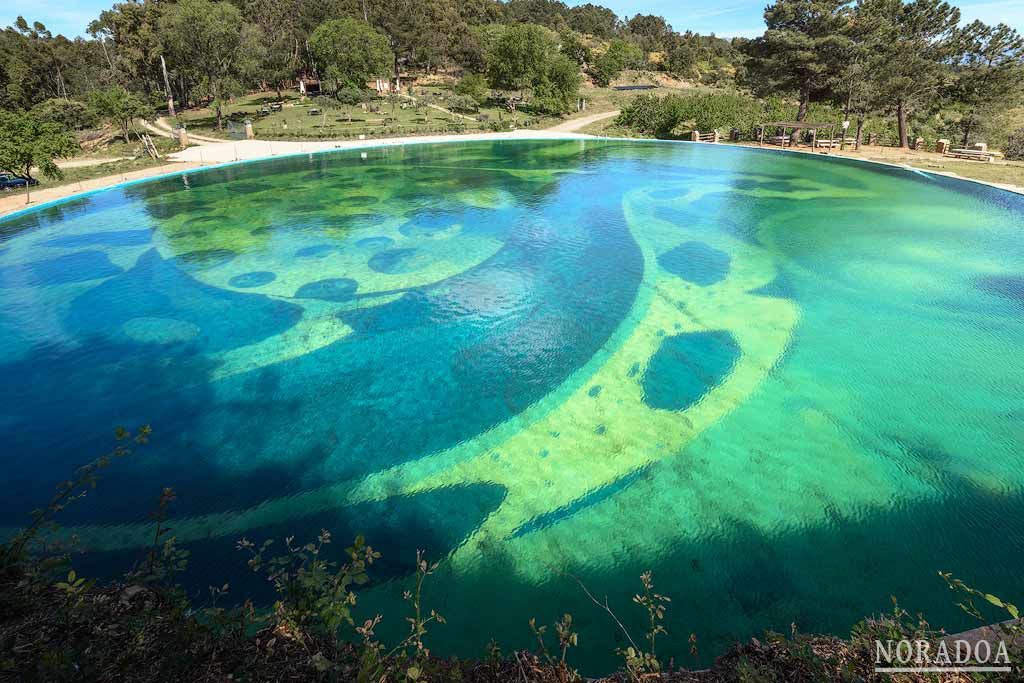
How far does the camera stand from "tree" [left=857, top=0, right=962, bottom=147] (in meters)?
29.9

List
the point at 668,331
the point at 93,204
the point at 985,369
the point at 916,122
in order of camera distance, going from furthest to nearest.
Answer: the point at 916,122
the point at 93,204
the point at 668,331
the point at 985,369

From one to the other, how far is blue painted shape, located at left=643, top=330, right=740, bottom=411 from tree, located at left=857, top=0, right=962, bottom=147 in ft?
93.6

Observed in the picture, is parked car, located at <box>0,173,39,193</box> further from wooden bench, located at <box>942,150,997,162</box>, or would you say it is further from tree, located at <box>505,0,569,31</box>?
tree, located at <box>505,0,569,31</box>

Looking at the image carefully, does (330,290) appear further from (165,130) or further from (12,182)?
(165,130)

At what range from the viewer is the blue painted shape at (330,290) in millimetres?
15039

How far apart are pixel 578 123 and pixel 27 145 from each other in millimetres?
41800

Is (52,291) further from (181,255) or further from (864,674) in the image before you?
(864,674)

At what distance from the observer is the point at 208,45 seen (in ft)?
151

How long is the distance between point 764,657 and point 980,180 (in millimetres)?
31468

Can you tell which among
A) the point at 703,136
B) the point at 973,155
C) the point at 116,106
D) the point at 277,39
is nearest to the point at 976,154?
the point at 973,155

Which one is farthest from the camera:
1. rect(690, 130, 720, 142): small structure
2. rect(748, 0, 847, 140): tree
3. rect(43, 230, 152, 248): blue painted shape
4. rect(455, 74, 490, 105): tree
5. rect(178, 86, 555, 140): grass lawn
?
rect(455, 74, 490, 105): tree

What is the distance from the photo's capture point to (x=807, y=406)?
10.1 m

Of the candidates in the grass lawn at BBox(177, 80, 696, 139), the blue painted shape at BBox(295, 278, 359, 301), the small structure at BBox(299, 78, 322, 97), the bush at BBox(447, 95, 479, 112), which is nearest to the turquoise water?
the blue painted shape at BBox(295, 278, 359, 301)

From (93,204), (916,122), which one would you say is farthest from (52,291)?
(916,122)
